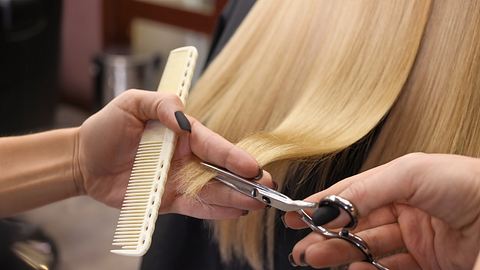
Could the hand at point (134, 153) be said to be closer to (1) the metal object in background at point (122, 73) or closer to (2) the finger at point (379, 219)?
(2) the finger at point (379, 219)

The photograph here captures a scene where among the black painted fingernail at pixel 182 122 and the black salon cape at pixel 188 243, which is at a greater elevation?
the black painted fingernail at pixel 182 122

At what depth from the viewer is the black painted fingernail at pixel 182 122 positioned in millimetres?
761

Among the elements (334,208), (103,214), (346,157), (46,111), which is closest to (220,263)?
(346,157)

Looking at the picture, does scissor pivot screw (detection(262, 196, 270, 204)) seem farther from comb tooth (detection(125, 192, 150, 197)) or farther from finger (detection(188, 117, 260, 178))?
comb tooth (detection(125, 192, 150, 197))

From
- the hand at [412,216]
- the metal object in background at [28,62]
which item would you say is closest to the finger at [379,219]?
the hand at [412,216]

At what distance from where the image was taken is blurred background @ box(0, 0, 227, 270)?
2.38 metres

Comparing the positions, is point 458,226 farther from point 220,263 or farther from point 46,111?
point 46,111

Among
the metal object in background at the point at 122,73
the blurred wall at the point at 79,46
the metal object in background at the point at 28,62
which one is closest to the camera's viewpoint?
the metal object in background at the point at 28,62


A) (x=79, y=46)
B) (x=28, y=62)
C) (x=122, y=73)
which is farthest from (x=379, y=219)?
(x=79, y=46)

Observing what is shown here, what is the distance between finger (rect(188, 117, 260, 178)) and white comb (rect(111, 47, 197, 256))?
3cm

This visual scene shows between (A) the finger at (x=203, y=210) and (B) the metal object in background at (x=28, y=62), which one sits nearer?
(A) the finger at (x=203, y=210)

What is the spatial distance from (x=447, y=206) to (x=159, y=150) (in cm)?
35

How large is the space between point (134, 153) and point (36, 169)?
6.9 inches

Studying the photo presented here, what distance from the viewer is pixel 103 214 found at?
2.50m
